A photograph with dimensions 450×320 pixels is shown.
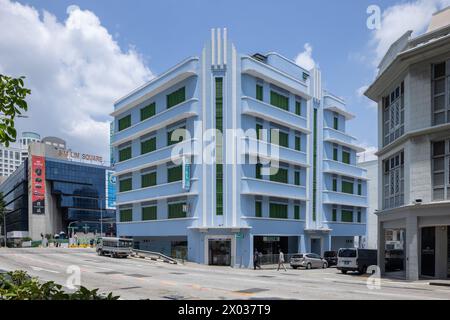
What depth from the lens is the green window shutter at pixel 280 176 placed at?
4161cm

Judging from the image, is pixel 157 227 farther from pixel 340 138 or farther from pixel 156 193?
pixel 340 138

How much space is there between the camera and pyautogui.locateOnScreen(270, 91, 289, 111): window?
42.3 m

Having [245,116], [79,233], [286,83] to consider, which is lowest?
[79,233]

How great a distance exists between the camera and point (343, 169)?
5288 cm

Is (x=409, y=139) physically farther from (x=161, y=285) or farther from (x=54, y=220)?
(x=54, y=220)

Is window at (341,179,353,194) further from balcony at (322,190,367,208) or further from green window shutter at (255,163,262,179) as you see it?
green window shutter at (255,163,262,179)

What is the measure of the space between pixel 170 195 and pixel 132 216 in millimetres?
10512

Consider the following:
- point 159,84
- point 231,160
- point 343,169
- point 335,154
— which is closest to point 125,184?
point 159,84

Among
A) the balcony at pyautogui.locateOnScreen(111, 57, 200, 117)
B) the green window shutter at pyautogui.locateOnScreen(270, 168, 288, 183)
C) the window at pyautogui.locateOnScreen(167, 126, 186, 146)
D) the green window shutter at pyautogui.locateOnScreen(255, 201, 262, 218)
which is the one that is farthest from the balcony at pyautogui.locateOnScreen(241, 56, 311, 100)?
the green window shutter at pyautogui.locateOnScreen(255, 201, 262, 218)

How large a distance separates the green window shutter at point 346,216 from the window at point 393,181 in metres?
24.4

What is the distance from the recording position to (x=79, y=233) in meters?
124

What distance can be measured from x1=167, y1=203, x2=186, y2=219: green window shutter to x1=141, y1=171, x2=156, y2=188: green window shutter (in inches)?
170
